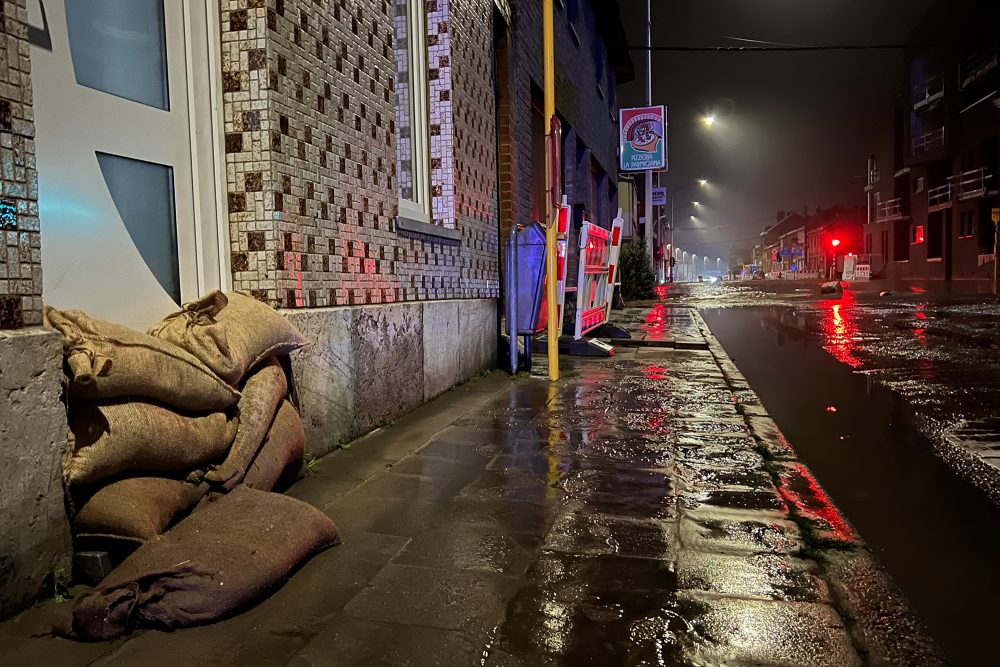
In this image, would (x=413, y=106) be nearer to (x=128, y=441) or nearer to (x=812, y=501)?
(x=128, y=441)

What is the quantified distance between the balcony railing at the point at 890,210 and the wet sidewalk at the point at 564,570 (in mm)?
56583

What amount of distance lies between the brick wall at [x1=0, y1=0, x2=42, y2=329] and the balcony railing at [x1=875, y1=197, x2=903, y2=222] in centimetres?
5934

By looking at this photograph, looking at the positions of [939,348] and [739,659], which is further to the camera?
[939,348]

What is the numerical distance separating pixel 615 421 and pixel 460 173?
3.10 m

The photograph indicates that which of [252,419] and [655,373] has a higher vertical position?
[252,419]

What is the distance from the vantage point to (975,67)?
39.9m

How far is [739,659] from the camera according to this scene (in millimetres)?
2064

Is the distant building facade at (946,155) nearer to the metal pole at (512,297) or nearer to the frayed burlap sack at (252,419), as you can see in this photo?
the metal pole at (512,297)

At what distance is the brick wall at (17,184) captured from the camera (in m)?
2.38

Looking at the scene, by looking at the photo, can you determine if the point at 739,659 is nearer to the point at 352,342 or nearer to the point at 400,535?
the point at 400,535

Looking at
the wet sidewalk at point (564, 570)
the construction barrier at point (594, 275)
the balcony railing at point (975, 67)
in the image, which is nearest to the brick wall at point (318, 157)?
the wet sidewalk at point (564, 570)

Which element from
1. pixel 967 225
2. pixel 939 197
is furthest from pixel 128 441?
pixel 939 197

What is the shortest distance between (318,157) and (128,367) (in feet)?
6.92

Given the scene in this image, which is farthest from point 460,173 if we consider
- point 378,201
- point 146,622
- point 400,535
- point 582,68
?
point 582,68
